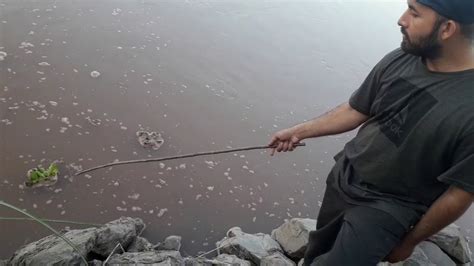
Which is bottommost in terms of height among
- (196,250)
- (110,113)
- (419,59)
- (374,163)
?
(196,250)

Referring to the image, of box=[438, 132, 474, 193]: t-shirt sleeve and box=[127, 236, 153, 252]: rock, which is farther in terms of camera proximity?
box=[127, 236, 153, 252]: rock

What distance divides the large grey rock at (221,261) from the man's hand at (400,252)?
1096 mm

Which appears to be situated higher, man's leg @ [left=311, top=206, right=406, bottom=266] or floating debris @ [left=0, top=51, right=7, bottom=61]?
man's leg @ [left=311, top=206, right=406, bottom=266]

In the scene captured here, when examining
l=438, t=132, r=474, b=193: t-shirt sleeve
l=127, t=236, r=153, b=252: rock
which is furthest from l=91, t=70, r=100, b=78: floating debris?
l=438, t=132, r=474, b=193: t-shirt sleeve

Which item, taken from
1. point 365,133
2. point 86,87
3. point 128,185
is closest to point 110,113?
point 86,87

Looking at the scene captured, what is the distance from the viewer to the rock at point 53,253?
2.32m

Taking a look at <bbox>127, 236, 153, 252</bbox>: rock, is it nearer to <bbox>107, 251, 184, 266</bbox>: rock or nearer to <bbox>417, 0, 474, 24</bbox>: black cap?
<bbox>107, 251, 184, 266</bbox>: rock

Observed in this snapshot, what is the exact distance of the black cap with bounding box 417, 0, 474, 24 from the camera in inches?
62.1

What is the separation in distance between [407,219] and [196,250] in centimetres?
181

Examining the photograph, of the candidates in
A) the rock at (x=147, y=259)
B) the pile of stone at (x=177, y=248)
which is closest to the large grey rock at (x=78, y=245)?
the pile of stone at (x=177, y=248)

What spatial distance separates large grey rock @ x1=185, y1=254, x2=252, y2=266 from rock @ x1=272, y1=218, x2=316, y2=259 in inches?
14.6

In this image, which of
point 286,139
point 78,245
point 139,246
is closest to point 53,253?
point 78,245

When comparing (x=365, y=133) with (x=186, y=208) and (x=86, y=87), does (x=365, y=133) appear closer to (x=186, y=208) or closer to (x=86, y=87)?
(x=186, y=208)

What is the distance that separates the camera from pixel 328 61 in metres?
5.88
